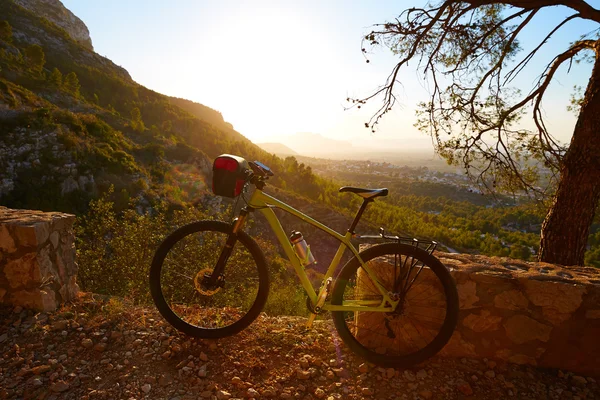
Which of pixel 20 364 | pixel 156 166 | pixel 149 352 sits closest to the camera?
pixel 20 364

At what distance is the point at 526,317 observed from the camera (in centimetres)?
276

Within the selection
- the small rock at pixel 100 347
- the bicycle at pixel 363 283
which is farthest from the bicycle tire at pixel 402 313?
the small rock at pixel 100 347

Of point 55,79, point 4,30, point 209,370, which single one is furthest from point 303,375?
point 4,30

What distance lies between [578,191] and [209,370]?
5462mm

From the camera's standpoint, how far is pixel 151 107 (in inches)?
2751

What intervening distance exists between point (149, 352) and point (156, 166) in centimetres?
3664

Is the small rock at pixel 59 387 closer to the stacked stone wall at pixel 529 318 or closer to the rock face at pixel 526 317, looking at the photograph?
the rock face at pixel 526 317

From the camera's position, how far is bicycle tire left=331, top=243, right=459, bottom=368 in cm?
273

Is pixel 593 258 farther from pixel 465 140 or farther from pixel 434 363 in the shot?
pixel 434 363

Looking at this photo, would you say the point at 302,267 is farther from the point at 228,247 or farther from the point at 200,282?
the point at 200,282

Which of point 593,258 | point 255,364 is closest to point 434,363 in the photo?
point 255,364

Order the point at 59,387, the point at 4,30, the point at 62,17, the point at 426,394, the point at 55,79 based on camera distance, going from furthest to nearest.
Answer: the point at 62,17, the point at 4,30, the point at 55,79, the point at 426,394, the point at 59,387

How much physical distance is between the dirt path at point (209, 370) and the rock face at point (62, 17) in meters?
114

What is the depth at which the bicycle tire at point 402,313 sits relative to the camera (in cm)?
273
